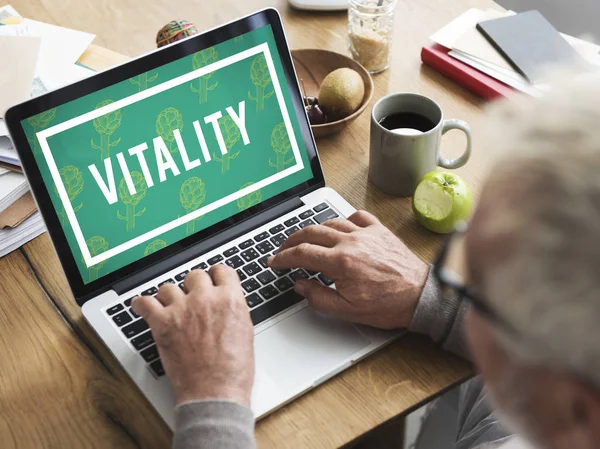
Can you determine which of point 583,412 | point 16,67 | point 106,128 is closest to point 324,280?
point 106,128

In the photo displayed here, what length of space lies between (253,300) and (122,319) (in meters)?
0.17

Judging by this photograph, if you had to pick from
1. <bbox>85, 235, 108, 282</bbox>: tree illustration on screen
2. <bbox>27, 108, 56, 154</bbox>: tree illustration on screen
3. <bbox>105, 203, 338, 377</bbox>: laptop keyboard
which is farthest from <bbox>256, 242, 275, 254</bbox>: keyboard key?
<bbox>27, 108, 56, 154</bbox>: tree illustration on screen

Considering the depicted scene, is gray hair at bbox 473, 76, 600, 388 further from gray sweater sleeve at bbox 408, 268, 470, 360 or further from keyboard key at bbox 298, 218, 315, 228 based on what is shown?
keyboard key at bbox 298, 218, 315, 228

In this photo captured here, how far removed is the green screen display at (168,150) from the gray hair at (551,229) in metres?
0.50

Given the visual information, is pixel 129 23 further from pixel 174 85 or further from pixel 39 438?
pixel 39 438

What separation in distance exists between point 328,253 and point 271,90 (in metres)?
0.26

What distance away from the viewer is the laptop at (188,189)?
33.5 inches

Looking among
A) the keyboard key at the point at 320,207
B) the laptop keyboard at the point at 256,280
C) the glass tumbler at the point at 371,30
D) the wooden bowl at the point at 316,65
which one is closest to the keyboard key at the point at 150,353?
the laptop keyboard at the point at 256,280

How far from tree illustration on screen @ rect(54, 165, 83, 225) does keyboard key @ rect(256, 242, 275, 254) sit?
0.25 meters

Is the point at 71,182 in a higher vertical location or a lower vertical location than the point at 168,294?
higher

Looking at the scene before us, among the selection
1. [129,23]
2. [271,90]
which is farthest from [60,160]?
[129,23]

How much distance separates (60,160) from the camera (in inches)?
34.0

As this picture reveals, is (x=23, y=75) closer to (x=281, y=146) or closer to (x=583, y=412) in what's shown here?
(x=281, y=146)

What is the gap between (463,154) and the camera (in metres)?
Answer: 1.07
